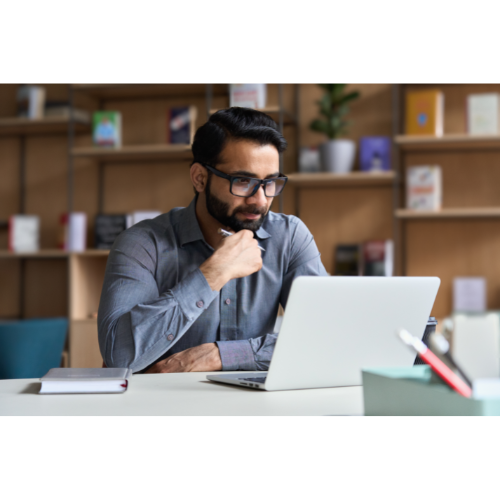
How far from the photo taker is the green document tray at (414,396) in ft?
2.43

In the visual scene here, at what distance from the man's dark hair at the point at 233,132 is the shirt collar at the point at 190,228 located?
14 cm

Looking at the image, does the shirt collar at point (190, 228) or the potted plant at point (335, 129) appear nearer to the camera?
the shirt collar at point (190, 228)

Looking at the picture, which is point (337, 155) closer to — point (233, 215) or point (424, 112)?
point (424, 112)

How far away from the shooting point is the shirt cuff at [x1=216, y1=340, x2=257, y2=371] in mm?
1332

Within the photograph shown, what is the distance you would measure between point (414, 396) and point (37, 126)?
319 cm

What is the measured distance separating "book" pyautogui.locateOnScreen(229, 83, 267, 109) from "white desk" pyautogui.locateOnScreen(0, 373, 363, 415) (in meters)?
0.83

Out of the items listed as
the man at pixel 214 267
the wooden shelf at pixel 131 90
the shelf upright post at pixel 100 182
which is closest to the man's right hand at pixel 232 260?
the man at pixel 214 267

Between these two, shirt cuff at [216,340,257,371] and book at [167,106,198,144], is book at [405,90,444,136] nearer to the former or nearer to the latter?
book at [167,106,198,144]

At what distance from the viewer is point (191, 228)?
161 cm

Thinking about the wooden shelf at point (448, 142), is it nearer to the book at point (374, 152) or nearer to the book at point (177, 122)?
the book at point (374, 152)

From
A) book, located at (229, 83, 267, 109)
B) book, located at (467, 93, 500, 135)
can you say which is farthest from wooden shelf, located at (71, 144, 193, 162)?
book, located at (467, 93, 500, 135)
